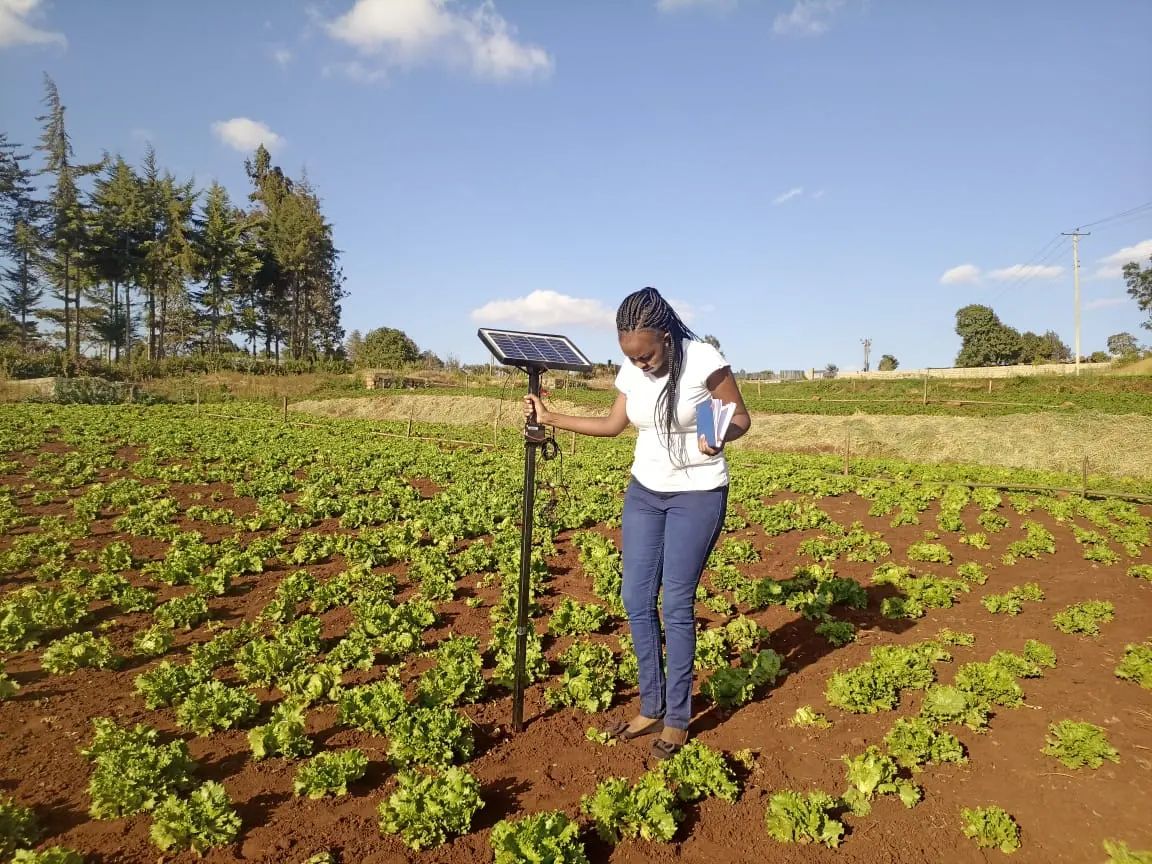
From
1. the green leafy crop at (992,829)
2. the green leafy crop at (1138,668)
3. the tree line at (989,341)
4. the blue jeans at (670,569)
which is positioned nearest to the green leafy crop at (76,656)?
the blue jeans at (670,569)

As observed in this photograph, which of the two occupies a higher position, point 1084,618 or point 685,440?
point 685,440

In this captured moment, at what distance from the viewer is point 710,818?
3355 mm

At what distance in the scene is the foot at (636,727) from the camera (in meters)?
4.04

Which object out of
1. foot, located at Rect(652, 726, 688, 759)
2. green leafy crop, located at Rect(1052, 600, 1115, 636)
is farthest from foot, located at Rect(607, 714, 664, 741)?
green leafy crop, located at Rect(1052, 600, 1115, 636)

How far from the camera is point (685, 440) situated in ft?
11.5

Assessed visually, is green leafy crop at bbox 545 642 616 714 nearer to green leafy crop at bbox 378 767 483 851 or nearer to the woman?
the woman

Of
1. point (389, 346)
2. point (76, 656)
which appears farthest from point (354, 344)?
point (76, 656)

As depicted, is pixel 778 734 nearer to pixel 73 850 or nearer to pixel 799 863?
pixel 799 863

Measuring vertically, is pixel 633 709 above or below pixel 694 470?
below

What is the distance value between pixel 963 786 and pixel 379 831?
313 cm

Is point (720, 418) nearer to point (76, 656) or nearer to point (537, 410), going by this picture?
point (537, 410)

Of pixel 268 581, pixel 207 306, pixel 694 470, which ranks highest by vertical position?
pixel 207 306

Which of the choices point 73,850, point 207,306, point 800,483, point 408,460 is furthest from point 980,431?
point 207,306

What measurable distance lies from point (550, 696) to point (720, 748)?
3.94ft
